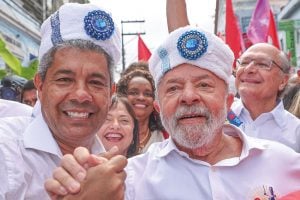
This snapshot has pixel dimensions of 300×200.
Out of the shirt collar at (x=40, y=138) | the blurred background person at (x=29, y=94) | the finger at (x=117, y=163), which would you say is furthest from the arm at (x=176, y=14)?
the blurred background person at (x=29, y=94)

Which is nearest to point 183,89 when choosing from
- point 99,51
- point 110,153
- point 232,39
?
point 99,51

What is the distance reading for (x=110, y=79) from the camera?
2330 millimetres

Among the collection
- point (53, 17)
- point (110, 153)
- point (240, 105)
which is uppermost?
point (53, 17)

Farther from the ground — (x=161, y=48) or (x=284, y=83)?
Result: (x=161, y=48)

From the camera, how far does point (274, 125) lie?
4090 mm

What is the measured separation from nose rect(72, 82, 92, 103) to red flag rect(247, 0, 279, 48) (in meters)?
4.20

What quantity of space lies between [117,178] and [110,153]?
101 millimetres

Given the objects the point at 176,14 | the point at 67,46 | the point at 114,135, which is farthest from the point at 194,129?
the point at 114,135

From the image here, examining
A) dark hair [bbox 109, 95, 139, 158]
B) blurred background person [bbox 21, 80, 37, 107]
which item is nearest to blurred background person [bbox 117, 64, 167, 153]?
dark hair [bbox 109, 95, 139, 158]

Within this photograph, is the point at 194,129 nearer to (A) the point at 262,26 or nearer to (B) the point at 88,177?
(B) the point at 88,177

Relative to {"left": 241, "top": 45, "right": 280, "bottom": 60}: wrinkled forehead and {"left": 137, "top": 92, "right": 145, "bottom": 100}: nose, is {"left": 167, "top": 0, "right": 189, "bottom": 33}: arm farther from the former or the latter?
{"left": 137, "top": 92, "right": 145, "bottom": 100}: nose

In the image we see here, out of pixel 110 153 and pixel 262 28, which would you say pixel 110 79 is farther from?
pixel 262 28

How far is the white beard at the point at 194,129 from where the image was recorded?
2451 millimetres

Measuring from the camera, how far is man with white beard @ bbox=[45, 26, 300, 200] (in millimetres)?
2326
